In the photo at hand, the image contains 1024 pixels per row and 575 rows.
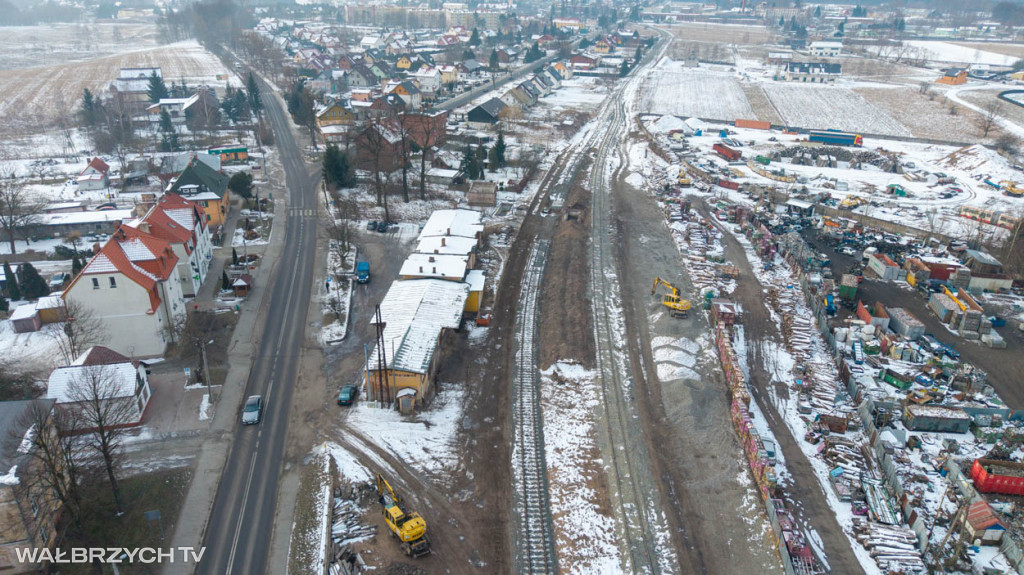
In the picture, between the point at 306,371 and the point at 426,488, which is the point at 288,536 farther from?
the point at 306,371

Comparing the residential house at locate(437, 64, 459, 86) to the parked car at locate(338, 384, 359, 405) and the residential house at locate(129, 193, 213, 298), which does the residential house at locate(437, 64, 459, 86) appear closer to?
the residential house at locate(129, 193, 213, 298)

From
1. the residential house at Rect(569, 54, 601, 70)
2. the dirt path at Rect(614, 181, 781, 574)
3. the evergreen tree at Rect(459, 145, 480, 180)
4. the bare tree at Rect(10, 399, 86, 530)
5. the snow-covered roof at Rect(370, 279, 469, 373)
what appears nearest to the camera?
the bare tree at Rect(10, 399, 86, 530)

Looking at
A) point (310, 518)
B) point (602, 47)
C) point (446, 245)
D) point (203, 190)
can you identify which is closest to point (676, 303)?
point (446, 245)

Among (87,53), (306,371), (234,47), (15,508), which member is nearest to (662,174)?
(306,371)

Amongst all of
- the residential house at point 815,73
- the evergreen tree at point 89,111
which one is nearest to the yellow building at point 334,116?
the evergreen tree at point 89,111

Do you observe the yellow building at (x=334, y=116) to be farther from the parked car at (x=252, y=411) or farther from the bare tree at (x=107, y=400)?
the bare tree at (x=107, y=400)

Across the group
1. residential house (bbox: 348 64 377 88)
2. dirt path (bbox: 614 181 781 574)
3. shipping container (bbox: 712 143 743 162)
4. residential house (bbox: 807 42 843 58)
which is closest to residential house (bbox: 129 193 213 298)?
dirt path (bbox: 614 181 781 574)

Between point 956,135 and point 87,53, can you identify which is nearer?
point 956,135
